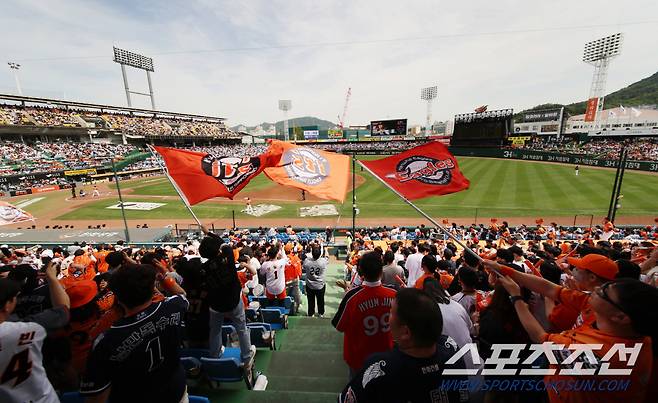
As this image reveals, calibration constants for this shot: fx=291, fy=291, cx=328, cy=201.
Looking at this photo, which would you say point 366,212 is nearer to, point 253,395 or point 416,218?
point 416,218

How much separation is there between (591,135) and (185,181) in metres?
88.5

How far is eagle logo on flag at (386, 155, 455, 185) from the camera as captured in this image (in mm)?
6633

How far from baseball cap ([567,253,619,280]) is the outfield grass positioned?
16780 mm

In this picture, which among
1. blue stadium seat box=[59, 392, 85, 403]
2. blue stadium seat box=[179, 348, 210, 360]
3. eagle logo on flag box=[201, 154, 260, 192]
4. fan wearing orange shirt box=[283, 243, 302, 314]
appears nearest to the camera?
blue stadium seat box=[59, 392, 85, 403]

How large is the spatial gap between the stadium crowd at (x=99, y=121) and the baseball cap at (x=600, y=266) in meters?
73.1

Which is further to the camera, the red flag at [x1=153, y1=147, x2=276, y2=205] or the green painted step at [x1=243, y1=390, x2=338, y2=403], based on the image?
the red flag at [x1=153, y1=147, x2=276, y2=205]

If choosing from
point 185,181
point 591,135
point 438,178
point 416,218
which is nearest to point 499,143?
point 591,135

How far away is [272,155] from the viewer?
6.54 m

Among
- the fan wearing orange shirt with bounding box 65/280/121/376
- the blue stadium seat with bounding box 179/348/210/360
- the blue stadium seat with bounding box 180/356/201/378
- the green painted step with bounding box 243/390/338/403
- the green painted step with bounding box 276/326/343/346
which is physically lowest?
the green painted step with bounding box 276/326/343/346

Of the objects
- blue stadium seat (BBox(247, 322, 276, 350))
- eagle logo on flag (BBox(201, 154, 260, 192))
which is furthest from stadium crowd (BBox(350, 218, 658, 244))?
blue stadium seat (BBox(247, 322, 276, 350))

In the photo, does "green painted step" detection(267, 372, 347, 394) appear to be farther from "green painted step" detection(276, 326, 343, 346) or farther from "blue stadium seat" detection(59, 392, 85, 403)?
"blue stadium seat" detection(59, 392, 85, 403)

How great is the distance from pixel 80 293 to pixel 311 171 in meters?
4.28

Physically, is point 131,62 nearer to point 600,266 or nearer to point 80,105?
point 80,105

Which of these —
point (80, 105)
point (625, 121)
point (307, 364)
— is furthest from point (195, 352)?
point (625, 121)
